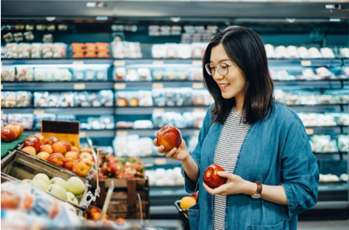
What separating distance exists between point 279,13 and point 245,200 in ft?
12.4

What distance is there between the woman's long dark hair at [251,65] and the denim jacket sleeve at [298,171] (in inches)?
6.1

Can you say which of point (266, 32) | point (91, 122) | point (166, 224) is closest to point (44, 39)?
point (91, 122)

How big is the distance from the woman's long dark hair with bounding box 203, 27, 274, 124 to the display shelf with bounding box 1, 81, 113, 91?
11.5 ft

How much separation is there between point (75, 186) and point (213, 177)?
2.69 feet

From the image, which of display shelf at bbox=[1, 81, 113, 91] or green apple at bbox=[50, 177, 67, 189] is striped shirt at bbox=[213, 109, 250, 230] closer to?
green apple at bbox=[50, 177, 67, 189]

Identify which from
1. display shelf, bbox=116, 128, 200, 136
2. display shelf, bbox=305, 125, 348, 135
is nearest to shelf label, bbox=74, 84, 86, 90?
display shelf, bbox=116, 128, 200, 136

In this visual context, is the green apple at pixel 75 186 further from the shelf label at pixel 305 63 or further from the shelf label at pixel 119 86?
the shelf label at pixel 305 63

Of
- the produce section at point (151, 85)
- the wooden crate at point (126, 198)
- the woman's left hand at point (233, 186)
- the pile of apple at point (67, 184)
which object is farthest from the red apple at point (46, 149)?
the produce section at point (151, 85)

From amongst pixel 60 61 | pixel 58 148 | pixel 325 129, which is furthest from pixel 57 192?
pixel 325 129

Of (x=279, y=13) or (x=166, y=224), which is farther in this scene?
(x=279, y=13)

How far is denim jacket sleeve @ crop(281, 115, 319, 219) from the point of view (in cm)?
162

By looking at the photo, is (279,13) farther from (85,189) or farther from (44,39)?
(85,189)

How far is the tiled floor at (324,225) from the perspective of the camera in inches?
188

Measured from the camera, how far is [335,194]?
17.0 feet
